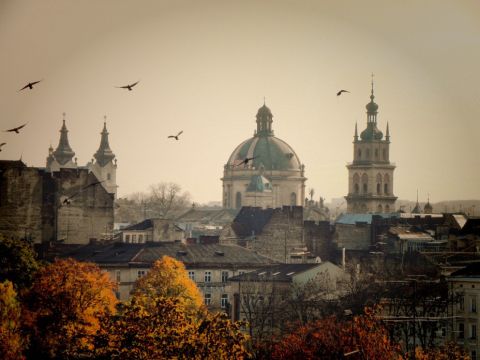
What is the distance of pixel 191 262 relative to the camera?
116m

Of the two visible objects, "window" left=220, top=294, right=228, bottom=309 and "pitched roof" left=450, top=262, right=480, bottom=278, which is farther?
"window" left=220, top=294, right=228, bottom=309

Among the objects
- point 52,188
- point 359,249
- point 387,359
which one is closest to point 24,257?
point 387,359

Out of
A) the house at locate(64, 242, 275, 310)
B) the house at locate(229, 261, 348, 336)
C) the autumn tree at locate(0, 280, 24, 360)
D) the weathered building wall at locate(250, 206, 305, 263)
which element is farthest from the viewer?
the weathered building wall at locate(250, 206, 305, 263)

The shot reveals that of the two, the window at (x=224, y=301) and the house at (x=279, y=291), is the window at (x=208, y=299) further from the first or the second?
the house at (x=279, y=291)

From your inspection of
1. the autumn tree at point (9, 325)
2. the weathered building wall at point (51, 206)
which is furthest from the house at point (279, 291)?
the weathered building wall at point (51, 206)

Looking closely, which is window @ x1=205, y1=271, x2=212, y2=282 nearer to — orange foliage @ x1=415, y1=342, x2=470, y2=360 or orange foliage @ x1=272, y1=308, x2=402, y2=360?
orange foliage @ x1=272, y1=308, x2=402, y2=360

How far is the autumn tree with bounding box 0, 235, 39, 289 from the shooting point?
94.1 m

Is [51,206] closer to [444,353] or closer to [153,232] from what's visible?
[153,232]

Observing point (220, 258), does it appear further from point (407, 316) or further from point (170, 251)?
point (407, 316)

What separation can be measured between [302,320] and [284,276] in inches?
457

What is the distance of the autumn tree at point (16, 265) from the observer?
9412 cm

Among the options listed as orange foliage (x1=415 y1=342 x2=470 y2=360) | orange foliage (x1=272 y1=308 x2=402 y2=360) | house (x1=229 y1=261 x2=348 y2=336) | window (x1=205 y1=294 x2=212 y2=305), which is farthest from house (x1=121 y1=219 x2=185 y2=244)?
orange foliage (x1=415 y1=342 x2=470 y2=360)

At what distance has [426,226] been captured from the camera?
150 metres

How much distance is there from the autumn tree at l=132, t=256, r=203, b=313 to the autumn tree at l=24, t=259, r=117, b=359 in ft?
16.9
